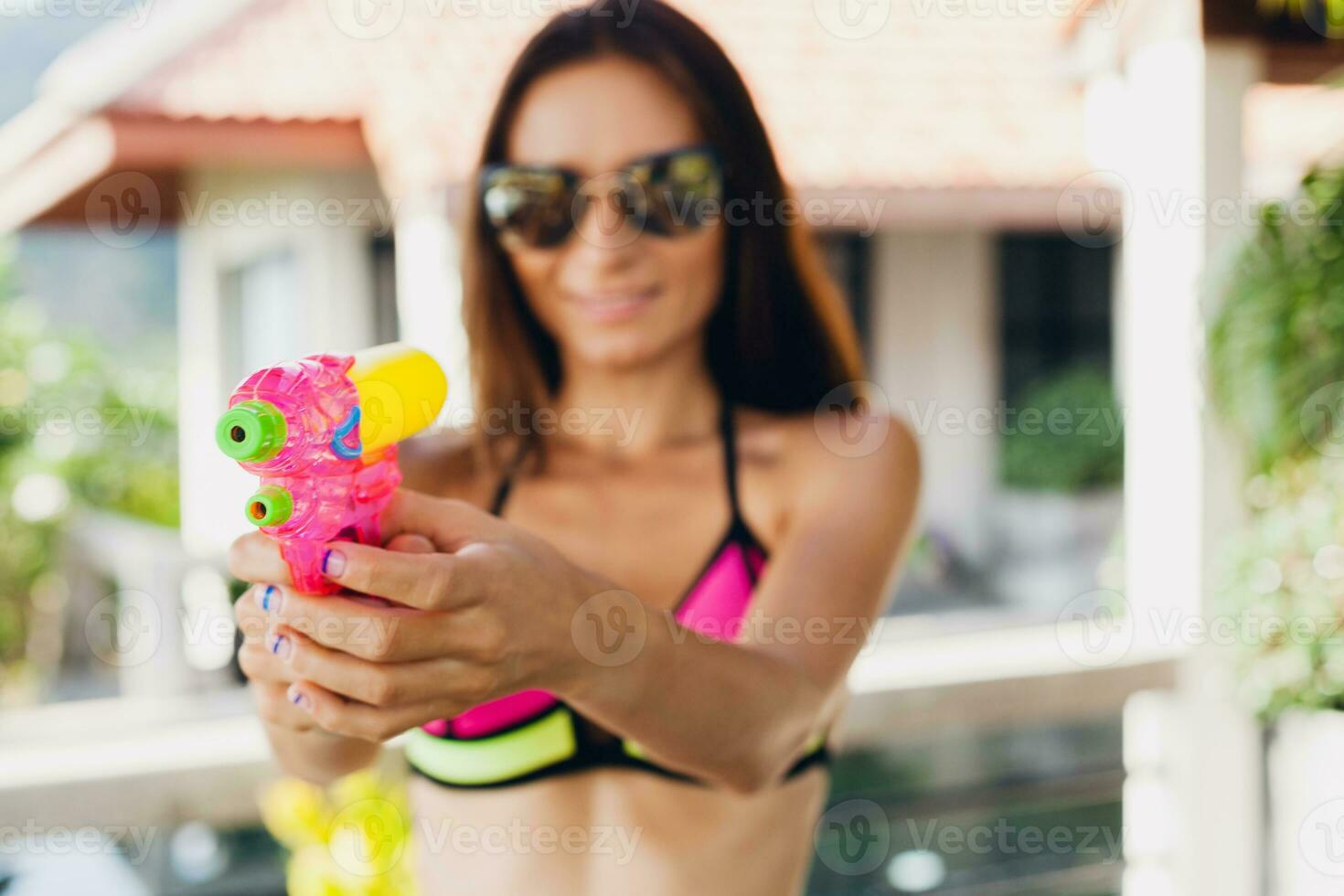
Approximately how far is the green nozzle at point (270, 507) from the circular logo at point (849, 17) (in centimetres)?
632

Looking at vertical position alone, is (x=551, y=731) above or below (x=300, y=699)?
below

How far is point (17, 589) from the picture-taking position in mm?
7512

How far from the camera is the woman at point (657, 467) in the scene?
1.41 m

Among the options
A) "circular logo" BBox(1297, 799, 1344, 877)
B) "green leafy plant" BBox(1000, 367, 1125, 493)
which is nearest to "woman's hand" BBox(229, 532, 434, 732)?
"circular logo" BBox(1297, 799, 1344, 877)

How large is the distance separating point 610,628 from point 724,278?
660mm

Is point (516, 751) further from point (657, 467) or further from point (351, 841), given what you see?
point (351, 841)

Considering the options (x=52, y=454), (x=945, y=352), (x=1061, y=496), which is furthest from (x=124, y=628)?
(x=1061, y=496)

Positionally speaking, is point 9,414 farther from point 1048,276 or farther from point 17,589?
point 1048,276

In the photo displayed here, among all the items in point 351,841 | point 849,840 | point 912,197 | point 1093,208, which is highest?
point 1093,208

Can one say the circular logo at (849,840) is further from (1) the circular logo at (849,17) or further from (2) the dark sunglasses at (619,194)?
(1) the circular logo at (849,17)

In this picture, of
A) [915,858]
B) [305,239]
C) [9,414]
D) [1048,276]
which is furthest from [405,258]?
[1048,276]

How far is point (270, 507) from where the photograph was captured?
855 millimetres

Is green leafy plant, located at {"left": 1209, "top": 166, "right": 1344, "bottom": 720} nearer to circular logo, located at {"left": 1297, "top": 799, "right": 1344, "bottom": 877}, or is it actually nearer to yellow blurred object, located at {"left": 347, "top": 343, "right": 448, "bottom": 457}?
circular logo, located at {"left": 1297, "top": 799, "right": 1344, "bottom": 877}

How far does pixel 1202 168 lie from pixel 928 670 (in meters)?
1.42
